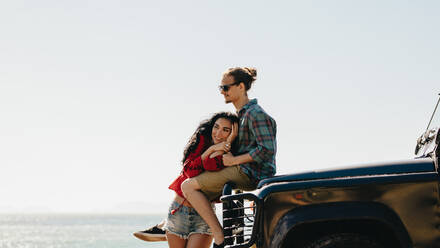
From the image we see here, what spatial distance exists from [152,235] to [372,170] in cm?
230

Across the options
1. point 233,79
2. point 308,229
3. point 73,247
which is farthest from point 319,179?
point 73,247

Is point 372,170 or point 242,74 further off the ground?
point 242,74

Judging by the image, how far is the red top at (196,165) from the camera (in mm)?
4734

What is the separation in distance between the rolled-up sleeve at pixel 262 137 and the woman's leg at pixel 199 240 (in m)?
0.95

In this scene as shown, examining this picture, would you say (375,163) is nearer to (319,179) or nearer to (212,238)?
(319,179)

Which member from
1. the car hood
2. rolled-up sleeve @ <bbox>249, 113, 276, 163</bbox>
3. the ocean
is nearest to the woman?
rolled-up sleeve @ <bbox>249, 113, 276, 163</bbox>

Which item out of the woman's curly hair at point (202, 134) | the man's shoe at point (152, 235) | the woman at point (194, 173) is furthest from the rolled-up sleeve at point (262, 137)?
the man's shoe at point (152, 235)

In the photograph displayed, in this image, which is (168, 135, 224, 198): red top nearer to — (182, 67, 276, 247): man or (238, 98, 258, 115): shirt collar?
(182, 67, 276, 247): man

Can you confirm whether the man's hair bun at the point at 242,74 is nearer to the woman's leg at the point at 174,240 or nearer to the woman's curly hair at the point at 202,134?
the woman's curly hair at the point at 202,134

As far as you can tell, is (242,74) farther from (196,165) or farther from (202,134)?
(196,165)

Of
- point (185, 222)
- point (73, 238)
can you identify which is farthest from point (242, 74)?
point (73, 238)

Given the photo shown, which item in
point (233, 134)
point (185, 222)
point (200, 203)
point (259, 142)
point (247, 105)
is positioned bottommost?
point (185, 222)

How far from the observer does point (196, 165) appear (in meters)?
4.86

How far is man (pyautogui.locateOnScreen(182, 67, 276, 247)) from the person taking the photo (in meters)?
4.59
